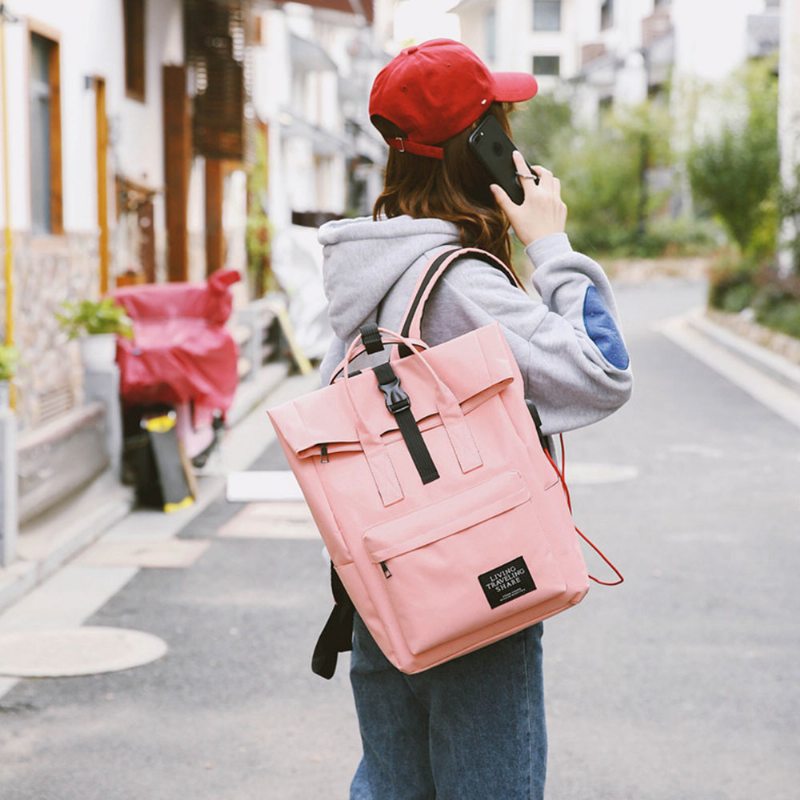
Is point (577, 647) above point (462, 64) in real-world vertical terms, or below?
below

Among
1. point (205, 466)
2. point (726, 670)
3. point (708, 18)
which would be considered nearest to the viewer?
point (726, 670)

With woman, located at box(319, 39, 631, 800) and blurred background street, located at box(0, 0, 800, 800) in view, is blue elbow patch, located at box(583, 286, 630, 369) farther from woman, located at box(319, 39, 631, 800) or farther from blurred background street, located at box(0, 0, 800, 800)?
blurred background street, located at box(0, 0, 800, 800)

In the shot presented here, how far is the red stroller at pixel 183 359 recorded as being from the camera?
353 inches

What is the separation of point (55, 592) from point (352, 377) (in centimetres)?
477

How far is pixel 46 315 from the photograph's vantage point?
1164 cm

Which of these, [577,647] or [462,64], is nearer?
[462,64]

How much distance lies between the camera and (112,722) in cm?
486

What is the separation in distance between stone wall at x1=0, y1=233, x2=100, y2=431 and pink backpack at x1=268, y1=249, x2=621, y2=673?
8.34 metres

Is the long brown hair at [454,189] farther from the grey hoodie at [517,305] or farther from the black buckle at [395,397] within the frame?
the black buckle at [395,397]

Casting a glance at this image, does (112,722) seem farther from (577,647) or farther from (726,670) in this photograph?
(726,670)

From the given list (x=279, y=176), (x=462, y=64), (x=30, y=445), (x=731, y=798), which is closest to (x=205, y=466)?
(x=30, y=445)

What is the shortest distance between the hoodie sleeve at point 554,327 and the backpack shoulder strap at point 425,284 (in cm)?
2

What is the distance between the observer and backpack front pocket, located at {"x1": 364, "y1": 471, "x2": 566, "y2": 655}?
2.21m

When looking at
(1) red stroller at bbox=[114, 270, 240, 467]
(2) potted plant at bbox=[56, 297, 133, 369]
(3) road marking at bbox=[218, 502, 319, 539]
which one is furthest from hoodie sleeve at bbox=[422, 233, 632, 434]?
(2) potted plant at bbox=[56, 297, 133, 369]
